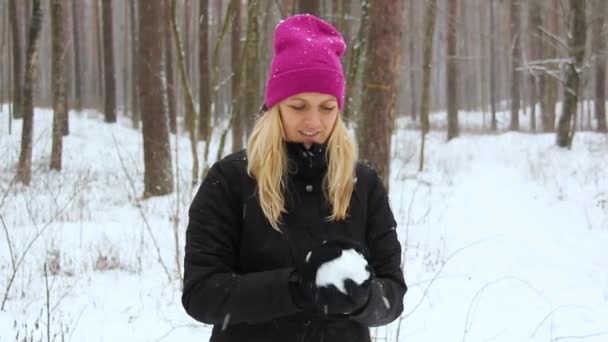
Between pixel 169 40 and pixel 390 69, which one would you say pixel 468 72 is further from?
pixel 390 69

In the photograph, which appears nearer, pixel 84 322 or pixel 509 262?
pixel 84 322

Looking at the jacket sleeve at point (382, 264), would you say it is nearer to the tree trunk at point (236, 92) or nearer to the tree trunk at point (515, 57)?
the tree trunk at point (236, 92)

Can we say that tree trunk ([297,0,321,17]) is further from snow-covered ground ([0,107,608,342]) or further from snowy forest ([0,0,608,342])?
snow-covered ground ([0,107,608,342])

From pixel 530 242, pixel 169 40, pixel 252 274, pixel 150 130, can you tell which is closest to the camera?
pixel 252 274

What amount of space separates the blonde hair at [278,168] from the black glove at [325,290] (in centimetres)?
21

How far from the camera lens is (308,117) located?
1544 millimetres

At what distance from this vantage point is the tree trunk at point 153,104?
9.24 meters

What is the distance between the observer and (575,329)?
4.23 metres

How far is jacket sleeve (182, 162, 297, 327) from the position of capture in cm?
132

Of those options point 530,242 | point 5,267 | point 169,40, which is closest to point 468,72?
point 169,40

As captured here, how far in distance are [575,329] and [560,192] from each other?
5.93 meters

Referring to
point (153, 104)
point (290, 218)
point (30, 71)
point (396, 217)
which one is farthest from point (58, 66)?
point (290, 218)

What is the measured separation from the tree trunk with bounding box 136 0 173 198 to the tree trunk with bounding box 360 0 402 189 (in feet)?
14.3

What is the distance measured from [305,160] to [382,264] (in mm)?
347
